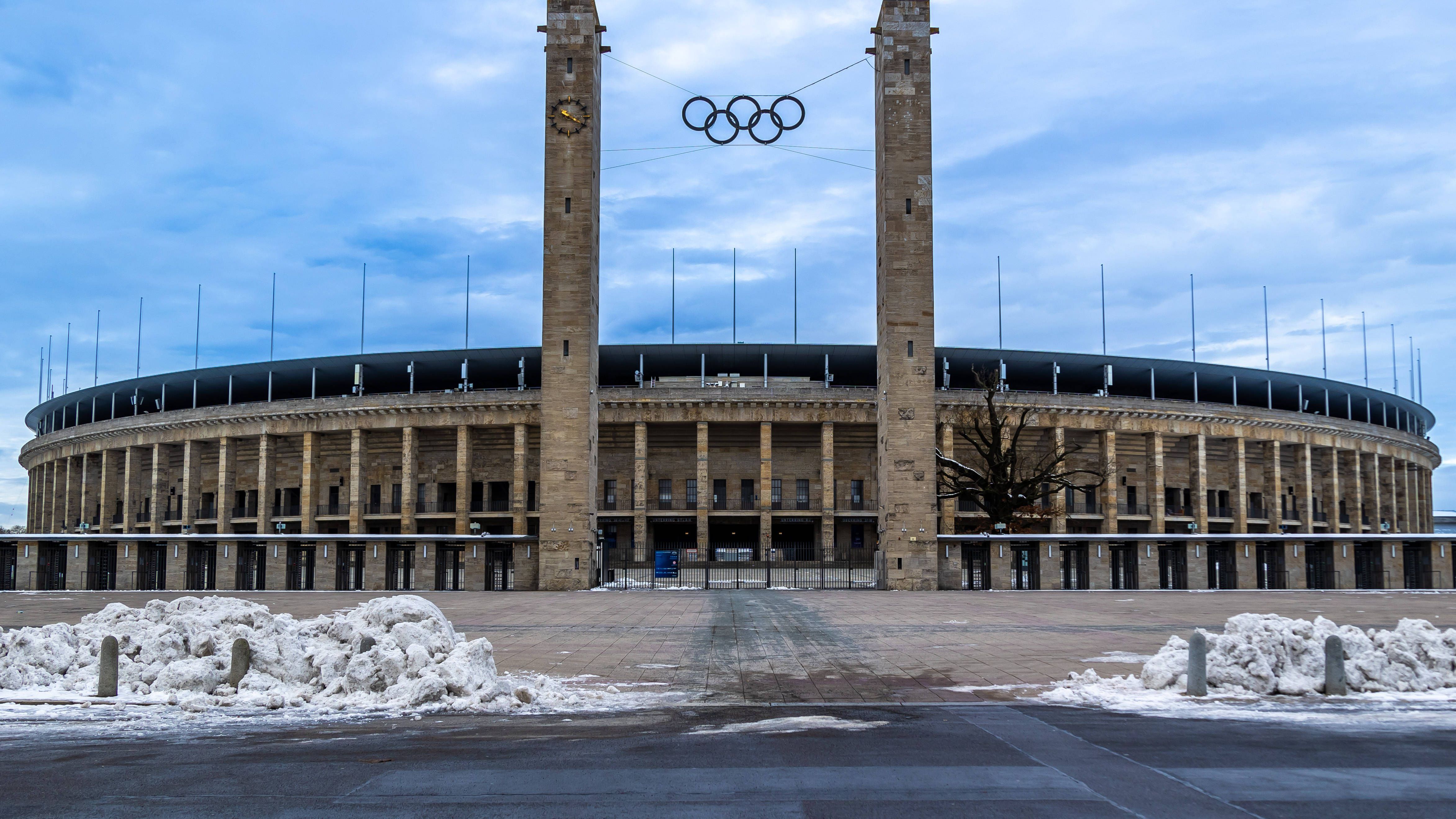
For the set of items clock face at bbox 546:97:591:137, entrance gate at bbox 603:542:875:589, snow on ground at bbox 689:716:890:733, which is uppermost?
clock face at bbox 546:97:591:137

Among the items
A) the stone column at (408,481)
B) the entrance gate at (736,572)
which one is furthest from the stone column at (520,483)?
the entrance gate at (736,572)

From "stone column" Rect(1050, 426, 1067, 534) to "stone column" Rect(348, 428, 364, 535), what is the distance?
3968 centimetres

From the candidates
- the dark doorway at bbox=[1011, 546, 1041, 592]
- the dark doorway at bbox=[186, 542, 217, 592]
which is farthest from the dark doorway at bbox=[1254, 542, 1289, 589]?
the dark doorway at bbox=[186, 542, 217, 592]

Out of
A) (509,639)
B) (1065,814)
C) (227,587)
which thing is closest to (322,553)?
(227,587)

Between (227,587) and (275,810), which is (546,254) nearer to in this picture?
(227,587)

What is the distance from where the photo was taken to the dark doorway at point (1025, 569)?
38031 mm

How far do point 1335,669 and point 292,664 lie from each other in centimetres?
1293

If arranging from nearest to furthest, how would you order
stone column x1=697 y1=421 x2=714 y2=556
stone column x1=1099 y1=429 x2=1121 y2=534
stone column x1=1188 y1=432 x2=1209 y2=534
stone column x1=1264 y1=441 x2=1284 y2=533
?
stone column x1=697 y1=421 x2=714 y2=556, stone column x1=1099 y1=429 x2=1121 y2=534, stone column x1=1188 y1=432 x2=1209 y2=534, stone column x1=1264 y1=441 x2=1284 y2=533

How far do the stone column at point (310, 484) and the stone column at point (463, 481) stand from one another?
4.67 m

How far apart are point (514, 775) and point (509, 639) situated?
37.6 ft

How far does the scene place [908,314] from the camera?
128 feet

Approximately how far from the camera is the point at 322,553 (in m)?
38.2

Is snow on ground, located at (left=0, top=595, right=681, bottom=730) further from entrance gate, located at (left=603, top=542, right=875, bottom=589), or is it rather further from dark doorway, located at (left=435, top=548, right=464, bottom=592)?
entrance gate, located at (left=603, top=542, right=875, bottom=589)

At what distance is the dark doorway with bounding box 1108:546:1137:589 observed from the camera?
128 ft
